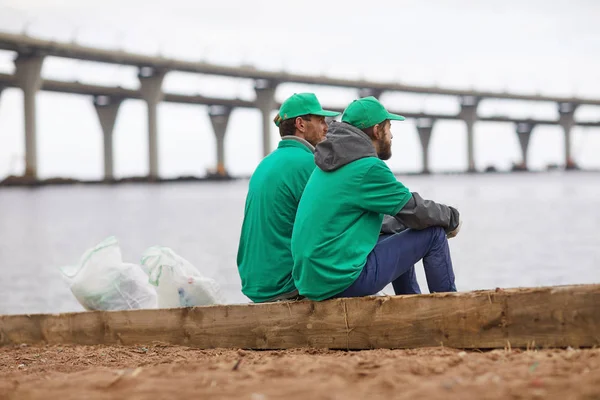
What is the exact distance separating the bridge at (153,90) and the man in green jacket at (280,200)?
52799 mm

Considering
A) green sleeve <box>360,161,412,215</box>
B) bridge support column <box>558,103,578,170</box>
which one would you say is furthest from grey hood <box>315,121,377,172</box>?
bridge support column <box>558,103,578,170</box>

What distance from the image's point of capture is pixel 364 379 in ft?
10.9

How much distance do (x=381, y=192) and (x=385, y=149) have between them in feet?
1.15

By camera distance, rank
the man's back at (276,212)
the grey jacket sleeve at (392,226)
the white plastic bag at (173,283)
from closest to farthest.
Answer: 1. the grey jacket sleeve at (392,226)
2. the man's back at (276,212)
3. the white plastic bag at (173,283)

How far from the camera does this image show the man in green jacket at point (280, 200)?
16.4ft

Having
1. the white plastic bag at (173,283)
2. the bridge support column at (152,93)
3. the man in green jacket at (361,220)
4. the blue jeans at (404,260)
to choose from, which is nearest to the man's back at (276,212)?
the man in green jacket at (361,220)

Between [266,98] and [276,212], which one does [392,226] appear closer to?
[276,212]

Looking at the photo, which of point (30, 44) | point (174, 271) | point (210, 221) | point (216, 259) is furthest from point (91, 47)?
point (174, 271)

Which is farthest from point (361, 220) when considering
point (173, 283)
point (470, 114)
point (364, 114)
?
point (470, 114)

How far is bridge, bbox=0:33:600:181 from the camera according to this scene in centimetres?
5634

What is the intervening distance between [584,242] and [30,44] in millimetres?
46399

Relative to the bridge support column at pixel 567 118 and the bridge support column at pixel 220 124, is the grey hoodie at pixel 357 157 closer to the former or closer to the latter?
the bridge support column at pixel 220 124

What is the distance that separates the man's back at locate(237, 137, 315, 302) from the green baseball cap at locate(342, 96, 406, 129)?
1.93 ft

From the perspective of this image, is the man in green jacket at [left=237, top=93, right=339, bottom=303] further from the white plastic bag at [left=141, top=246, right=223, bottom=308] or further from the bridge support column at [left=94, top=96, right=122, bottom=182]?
the bridge support column at [left=94, top=96, right=122, bottom=182]
